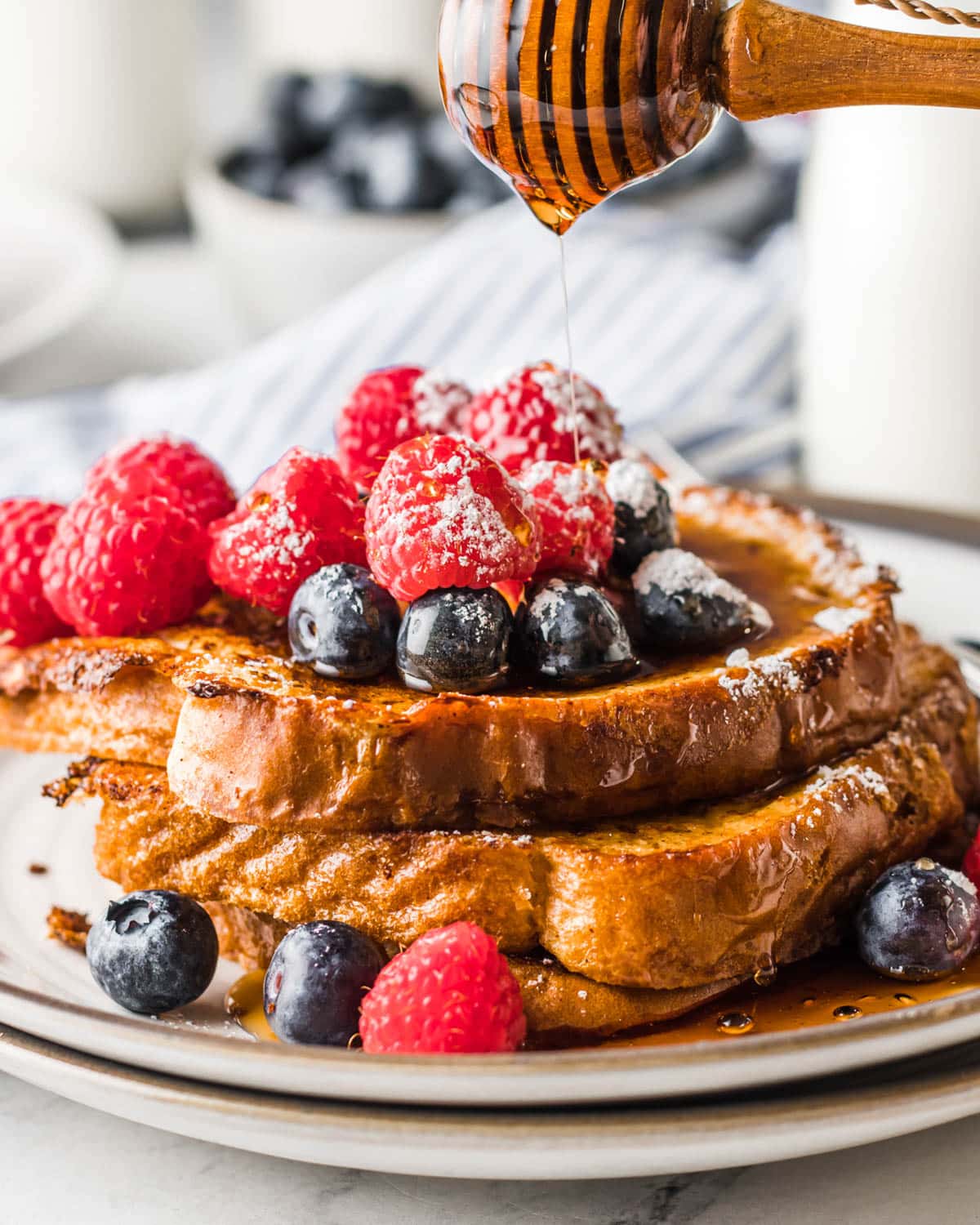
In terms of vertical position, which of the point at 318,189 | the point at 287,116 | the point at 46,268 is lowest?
the point at 46,268

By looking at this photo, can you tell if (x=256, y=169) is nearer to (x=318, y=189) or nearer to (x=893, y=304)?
(x=318, y=189)

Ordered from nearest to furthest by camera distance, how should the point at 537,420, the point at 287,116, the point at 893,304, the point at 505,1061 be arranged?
the point at 505,1061, the point at 537,420, the point at 893,304, the point at 287,116

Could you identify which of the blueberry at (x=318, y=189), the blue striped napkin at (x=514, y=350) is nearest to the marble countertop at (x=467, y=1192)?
the blue striped napkin at (x=514, y=350)

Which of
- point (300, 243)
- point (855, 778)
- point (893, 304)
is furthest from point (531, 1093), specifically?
point (300, 243)

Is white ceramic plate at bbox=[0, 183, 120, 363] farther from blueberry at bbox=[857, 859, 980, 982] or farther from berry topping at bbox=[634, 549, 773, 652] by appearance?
blueberry at bbox=[857, 859, 980, 982]

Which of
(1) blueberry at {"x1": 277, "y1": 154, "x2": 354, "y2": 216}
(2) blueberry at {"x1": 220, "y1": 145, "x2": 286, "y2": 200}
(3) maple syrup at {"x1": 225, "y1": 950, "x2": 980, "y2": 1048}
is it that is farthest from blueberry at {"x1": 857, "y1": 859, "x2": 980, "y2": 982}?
(2) blueberry at {"x1": 220, "y1": 145, "x2": 286, "y2": 200}

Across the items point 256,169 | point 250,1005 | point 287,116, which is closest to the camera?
point 250,1005

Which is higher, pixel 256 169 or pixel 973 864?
pixel 256 169

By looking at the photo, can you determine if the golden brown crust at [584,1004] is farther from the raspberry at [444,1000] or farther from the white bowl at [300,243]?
the white bowl at [300,243]
